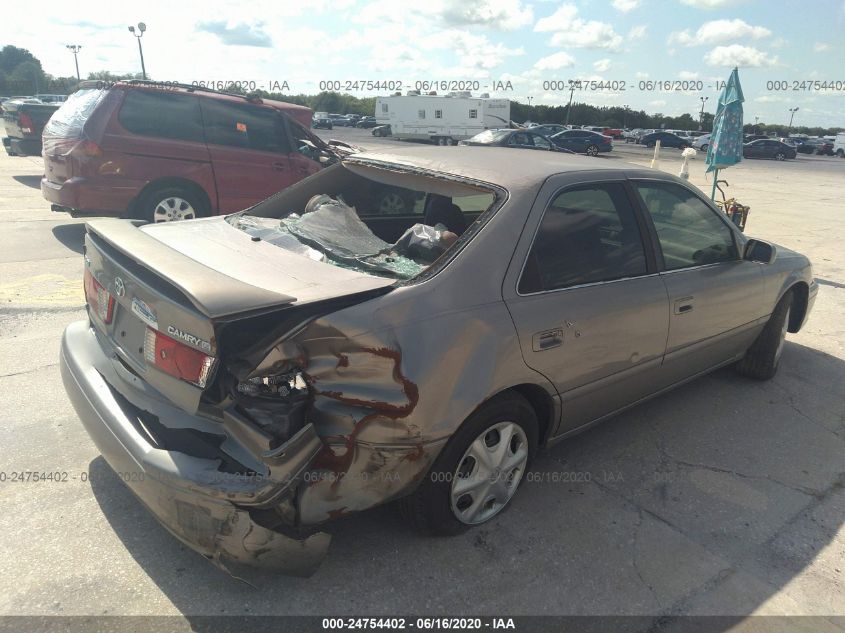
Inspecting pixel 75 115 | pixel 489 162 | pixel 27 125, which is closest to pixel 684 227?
pixel 489 162

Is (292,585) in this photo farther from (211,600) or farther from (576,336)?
(576,336)

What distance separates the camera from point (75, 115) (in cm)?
683

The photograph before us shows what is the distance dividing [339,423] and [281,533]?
1.40ft

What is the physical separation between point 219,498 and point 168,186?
591 centimetres

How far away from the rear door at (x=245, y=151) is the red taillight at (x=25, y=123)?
6.36m

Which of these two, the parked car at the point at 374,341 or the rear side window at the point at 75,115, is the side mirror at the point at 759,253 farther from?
the rear side window at the point at 75,115

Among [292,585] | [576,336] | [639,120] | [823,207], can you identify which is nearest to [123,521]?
[292,585]

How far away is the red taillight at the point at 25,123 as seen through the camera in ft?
37.3

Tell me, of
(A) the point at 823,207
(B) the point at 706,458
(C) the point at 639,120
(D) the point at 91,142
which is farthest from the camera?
(C) the point at 639,120

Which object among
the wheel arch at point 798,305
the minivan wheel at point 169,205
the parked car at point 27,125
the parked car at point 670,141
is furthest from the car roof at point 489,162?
the parked car at point 670,141

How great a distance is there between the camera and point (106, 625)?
2092 millimetres

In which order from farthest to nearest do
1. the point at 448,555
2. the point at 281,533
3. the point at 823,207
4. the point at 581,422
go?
the point at 823,207 < the point at 581,422 < the point at 448,555 < the point at 281,533

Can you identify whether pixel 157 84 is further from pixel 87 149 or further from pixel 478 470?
pixel 478 470

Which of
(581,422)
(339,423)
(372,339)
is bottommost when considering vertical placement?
(581,422)
